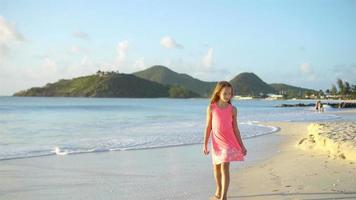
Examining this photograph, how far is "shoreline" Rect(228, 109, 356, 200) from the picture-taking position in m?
6.67

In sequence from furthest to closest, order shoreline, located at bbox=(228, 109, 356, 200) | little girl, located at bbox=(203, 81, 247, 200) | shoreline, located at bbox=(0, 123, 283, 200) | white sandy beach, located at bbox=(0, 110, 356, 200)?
shoreline, located at bbox=(0, 123, 283, 200), white sandy beach, located at bbox=(0, 110, 356, 200), shoreline, located at bbox=(228, 109, 356, 200), little girl, located at bbox=(203, 81, 247, 200)

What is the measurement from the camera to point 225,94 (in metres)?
5.93

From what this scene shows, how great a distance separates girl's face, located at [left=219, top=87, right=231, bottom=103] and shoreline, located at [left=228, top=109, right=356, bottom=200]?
1585mm

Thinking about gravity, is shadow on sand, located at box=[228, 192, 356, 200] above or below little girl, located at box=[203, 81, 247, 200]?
below

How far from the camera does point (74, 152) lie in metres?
12.8

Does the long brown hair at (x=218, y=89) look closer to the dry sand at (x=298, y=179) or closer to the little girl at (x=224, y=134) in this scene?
the little girl at (x=224, y=134)

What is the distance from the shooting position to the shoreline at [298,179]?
6672 mm

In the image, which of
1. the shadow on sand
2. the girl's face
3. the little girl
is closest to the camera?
the girl's face

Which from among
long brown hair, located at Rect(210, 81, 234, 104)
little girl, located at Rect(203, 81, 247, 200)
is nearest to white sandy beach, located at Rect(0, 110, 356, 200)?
little girl, located at Rect(203, 81, 247, 200)

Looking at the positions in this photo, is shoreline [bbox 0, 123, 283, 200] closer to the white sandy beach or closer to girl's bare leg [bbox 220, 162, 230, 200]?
the white sandy beach

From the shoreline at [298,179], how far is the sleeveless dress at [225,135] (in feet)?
2.85

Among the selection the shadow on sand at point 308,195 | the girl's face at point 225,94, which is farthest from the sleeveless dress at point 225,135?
the shadow on sand at point 308,195

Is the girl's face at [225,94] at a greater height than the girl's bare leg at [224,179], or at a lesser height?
greater

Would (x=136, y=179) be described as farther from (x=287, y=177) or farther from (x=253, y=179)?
(x=287, y=177)
